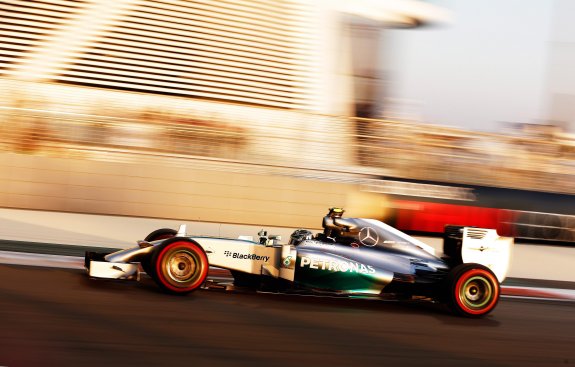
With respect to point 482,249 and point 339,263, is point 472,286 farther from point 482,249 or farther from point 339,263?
point 339,263

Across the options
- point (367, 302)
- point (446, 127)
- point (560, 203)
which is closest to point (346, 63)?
point (446, 127)

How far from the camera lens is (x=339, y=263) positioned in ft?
25.8

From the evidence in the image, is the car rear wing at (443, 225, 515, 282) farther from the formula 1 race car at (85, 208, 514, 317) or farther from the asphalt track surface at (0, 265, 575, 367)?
the asphalt track surface at (0, 265, 575, 367)

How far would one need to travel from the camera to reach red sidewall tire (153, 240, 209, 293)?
7.46 m

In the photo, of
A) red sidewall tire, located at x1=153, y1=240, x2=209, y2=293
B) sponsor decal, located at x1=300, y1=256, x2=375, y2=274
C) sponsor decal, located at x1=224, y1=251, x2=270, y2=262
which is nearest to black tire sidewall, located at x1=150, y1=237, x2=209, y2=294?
red sidewall tire, located at x1=153, y1=240, x2=209, y2=293

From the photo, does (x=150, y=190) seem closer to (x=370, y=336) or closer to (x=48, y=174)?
(x=48, y=174)

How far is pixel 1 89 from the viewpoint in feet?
60.8

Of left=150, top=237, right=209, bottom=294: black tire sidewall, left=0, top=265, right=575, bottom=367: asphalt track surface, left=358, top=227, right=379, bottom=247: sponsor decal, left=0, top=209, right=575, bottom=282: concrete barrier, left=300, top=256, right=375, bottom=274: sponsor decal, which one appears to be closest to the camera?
left=0, top=265, right=575, bottom=367: asphalt track surface

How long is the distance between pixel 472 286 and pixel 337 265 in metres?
1.45

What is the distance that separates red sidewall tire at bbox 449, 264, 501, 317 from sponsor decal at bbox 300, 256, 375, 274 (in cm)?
85

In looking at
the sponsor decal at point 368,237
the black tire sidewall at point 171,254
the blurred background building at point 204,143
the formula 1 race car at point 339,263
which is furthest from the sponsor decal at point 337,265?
the blurred background building at point 204,143

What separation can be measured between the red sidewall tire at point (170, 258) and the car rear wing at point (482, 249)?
8.93 feet

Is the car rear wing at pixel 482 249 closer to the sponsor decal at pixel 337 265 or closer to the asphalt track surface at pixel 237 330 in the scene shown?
the asphalt track surface at pixel 237 330

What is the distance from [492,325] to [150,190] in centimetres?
1173
